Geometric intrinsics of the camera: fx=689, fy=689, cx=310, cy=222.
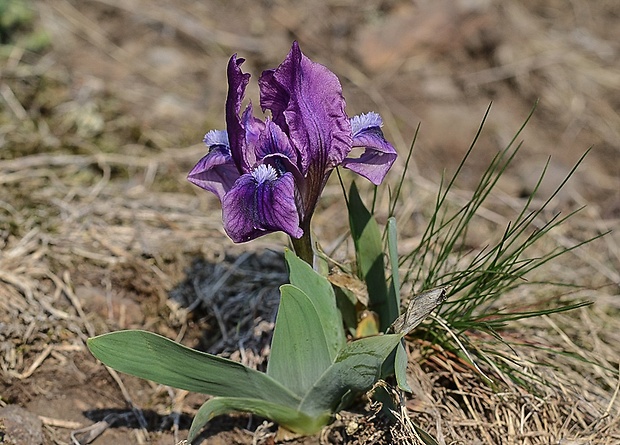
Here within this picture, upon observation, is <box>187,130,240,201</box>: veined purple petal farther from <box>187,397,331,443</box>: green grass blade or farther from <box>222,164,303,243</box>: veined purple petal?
<box>187,397,331,443</box>: green grass blade

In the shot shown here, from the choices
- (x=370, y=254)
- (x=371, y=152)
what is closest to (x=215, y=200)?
(x=370, y=254)

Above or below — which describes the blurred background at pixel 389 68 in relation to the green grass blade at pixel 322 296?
above

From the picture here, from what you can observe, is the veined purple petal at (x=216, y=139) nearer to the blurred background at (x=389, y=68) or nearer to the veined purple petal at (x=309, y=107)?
the veined purple petal at (x=309, y=107)

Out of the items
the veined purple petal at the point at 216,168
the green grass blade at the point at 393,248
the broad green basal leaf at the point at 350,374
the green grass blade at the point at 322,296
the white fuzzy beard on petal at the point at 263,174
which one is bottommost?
the broad green basal leaf at the point at 350,374

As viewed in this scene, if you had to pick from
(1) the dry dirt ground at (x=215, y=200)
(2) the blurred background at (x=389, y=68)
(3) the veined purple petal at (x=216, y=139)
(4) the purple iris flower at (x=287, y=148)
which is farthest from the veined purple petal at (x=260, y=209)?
(2) the blurred background at (x=389, y=68)

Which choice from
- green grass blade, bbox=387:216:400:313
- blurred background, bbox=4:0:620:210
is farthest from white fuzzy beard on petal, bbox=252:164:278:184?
blurred background, bbox=4:0:620:210

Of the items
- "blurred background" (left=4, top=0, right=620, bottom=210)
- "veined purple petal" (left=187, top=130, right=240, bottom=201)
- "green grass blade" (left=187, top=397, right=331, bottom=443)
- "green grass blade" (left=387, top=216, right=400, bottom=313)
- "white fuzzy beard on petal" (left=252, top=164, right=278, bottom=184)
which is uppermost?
"blurred background" (left=4, top=0, right=620, bottom=210)

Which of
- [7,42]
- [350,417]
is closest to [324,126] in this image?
[350,417]
